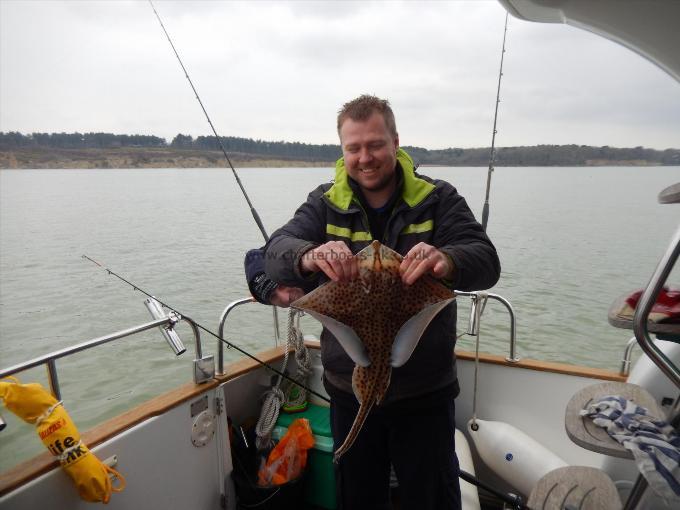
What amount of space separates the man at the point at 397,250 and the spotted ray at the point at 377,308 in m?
0.37

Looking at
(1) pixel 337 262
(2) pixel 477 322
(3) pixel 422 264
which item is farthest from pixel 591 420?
(2) pixel 477 322

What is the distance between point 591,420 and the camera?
1.79 metres

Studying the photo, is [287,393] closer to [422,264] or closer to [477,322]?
[477,322]

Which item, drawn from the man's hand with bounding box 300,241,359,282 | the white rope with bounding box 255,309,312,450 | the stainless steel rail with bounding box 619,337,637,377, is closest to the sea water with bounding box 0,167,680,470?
the stainless steel rail with bounding box 619,337,637,377

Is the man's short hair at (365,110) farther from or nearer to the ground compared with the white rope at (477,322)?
farther from the ground

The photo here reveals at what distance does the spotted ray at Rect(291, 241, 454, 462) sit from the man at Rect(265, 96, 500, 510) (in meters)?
0.37

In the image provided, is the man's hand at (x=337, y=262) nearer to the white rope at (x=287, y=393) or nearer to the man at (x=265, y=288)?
the man at (x=265, y=288)

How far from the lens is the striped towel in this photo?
1.38 meters

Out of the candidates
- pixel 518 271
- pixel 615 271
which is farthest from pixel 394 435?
pixel 615 271

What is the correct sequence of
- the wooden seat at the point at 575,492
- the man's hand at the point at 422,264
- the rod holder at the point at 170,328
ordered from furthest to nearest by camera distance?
the rod holder at the point at 170,328
the wooden seat at the point at 575,492
the man's hand at the point at 422,264

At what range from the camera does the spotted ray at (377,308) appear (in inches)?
64.6

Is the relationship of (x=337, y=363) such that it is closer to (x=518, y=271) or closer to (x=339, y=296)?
(x=339, y=296)

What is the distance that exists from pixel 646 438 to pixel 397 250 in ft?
4.13

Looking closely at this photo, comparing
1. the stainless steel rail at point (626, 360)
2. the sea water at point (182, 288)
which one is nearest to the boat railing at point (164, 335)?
the stainless steel rail at point (626, 360)
